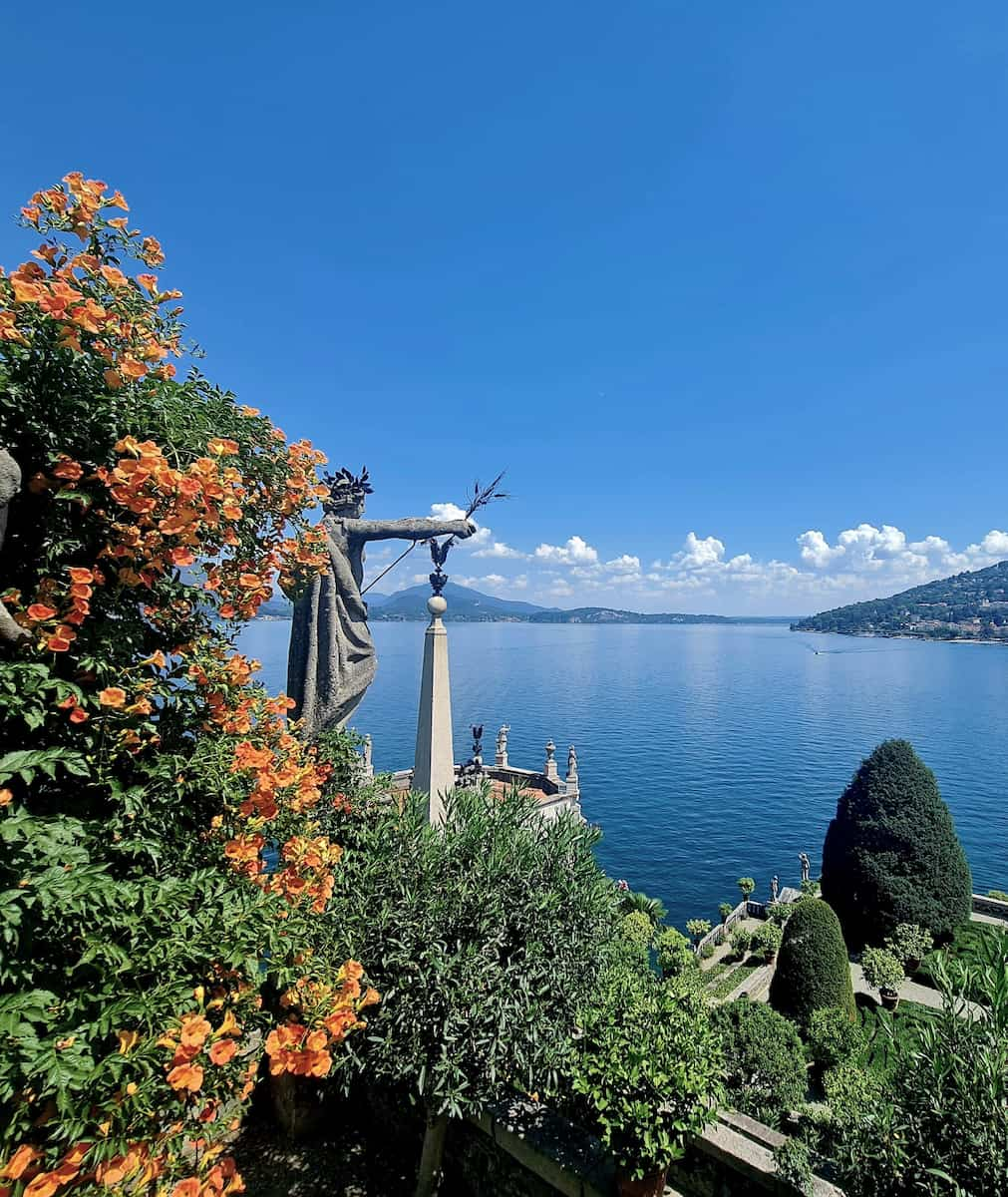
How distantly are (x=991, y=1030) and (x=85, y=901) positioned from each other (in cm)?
578

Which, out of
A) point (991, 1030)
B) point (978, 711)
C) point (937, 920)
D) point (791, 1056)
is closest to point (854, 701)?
point (978, 711)

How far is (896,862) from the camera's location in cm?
1673

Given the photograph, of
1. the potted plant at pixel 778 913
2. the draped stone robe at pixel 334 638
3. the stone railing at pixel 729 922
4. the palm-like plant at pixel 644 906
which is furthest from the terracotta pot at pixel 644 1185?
the palm-like plant at pixel 644 906

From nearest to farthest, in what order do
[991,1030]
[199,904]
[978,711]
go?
[199,904]
[991,1030]
[978,711]

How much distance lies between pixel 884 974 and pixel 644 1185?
43.7 ft

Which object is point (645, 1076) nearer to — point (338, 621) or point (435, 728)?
point (435, 728)

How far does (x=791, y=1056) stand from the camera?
32.6ft

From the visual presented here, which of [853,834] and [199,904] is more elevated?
[199,904]

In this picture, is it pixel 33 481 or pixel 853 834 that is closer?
pixel 33 481

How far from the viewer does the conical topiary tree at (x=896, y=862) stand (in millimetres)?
16531

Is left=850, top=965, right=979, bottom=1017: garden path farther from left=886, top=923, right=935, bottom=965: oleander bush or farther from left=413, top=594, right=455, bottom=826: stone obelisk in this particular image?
left=413, top=594, right=455, bottom=826: stone obelisk

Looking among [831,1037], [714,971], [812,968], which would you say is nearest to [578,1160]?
[831,1037]

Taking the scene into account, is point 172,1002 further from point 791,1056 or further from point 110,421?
point 791,1056

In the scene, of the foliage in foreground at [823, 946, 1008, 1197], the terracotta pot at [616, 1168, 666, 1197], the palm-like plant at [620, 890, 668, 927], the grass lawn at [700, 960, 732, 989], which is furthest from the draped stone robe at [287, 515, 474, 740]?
the palm-like plant at [620, 890, 668, 927]
